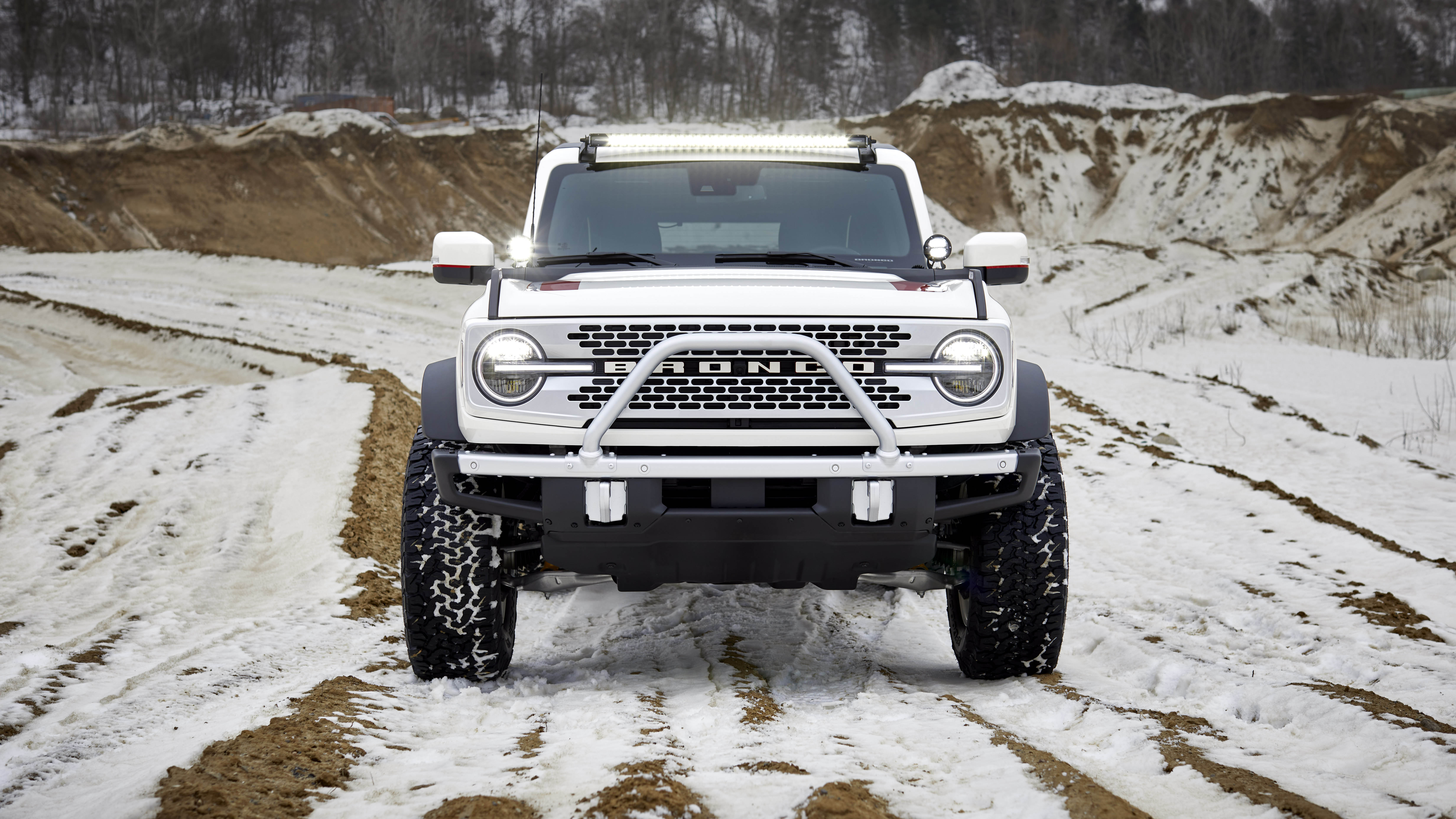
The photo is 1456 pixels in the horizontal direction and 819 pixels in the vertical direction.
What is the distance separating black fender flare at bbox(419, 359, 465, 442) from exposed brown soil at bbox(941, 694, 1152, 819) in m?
2.03

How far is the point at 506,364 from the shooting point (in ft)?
11.7

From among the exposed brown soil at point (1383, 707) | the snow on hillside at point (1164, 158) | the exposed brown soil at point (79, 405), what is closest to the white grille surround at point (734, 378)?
the exposed brown soil at point (1383, 707)

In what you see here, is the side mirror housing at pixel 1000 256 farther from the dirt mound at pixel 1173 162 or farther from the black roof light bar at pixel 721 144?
the dirt mound at pixel 1173 162

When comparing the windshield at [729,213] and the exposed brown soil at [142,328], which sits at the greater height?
the windshield at [729,213]

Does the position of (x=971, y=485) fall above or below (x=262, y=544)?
above

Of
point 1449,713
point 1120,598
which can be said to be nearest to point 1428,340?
point 1120,598

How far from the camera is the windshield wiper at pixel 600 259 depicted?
4.53m

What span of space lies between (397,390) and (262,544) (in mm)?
5014

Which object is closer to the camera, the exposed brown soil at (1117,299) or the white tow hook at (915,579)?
the white tow hook at (915,579)

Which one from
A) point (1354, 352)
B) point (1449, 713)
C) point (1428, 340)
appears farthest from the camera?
point (1428, 340)

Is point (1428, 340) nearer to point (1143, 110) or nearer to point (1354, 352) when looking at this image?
point (1354, 352)

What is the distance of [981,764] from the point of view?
2945 millimetres

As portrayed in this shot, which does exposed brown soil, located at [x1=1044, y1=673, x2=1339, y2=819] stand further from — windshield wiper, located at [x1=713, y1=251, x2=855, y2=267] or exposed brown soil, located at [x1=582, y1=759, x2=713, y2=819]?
windshield wiper, located at [x1=713, y1=251, x2=855, y2=267]

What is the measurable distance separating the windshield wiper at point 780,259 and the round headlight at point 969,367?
993mm
